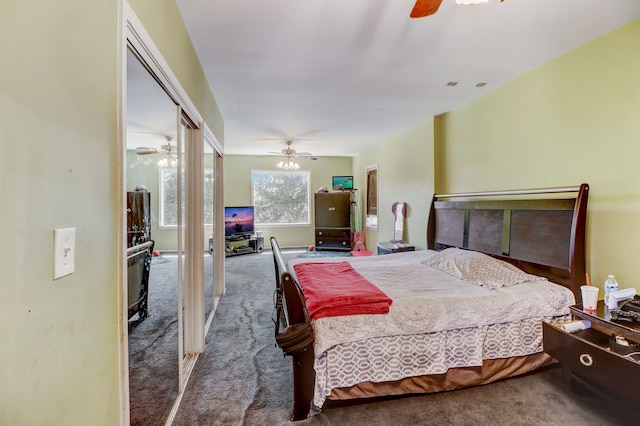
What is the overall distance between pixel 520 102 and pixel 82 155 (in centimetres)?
342

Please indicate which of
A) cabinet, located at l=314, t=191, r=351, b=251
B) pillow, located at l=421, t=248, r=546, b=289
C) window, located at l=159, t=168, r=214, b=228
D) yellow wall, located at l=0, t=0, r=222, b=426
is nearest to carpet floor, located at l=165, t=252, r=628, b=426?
pillow, located at l=421, t=248, r=546, b=289

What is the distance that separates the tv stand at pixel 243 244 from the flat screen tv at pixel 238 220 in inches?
3.9

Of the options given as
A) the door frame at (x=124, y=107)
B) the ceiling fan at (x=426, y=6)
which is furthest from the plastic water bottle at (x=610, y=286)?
the door frame at (x=124, y=107)

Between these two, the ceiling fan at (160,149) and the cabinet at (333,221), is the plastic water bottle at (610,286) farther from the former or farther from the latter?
the cabinet at (333,221)

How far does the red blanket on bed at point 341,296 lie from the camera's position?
6.20 ft

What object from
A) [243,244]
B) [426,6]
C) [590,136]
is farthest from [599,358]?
[243,244]

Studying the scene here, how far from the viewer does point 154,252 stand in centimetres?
178

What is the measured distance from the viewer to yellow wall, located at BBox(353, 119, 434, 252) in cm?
430

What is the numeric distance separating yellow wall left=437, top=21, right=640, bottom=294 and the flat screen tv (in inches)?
211

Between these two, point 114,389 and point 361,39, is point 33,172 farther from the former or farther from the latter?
point 361,39

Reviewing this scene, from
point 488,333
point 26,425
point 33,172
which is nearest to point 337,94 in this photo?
point 488,333

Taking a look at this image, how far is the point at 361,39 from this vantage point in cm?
218

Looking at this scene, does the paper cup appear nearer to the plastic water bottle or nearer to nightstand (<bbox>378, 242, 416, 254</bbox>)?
the plastic water bottle

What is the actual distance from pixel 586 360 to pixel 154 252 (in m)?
2.65
